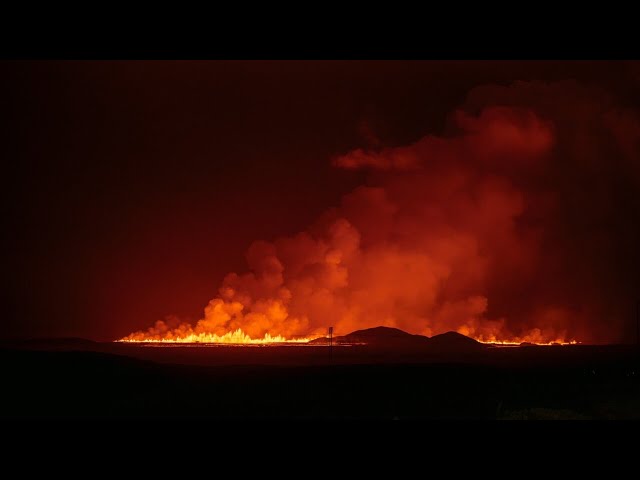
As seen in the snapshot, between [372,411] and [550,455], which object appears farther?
[372,411]

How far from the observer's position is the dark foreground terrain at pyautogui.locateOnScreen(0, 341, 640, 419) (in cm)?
2331

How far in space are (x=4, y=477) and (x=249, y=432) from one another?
439cm

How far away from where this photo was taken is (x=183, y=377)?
29.7m

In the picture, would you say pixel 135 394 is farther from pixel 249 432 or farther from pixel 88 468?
pixel 88 468

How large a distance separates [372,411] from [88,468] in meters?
13.2

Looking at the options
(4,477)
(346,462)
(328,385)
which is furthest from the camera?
(328,385)

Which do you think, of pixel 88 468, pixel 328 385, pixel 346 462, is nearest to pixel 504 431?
pixel 346 462

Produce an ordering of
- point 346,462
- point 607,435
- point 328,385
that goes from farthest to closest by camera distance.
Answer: point 328,385, point 607,435, point 346,462

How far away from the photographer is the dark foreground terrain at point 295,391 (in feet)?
76.5

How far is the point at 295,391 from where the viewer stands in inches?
1022

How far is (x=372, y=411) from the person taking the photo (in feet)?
77.7

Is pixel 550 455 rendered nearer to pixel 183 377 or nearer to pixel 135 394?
pixel 135 394

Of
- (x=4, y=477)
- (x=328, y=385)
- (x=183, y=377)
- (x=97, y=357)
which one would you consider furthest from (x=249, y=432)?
(x=97, y=357)

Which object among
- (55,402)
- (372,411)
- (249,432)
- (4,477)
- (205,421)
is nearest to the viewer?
(4,477)
